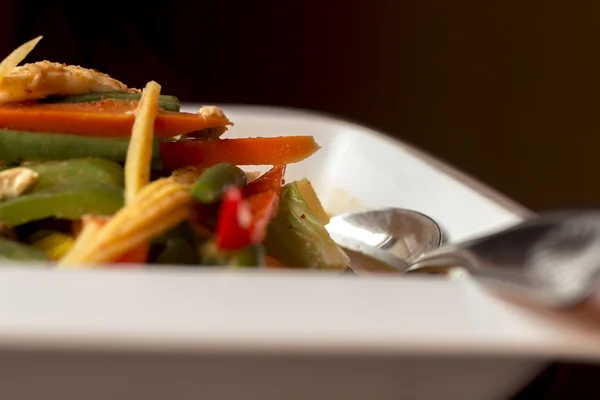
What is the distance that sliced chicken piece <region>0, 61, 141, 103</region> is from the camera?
0.96 metres

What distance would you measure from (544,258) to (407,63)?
260cm

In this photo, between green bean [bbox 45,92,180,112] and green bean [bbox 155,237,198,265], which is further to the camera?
green bean [bbox 45,92,180,112]

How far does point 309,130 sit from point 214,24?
1540mm

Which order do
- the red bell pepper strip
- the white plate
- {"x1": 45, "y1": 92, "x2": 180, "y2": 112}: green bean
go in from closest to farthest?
the white plate < the red bell pepper strip < {"x1": 45, "y1": 92, "x2": 180, "y2": 112}: green bean

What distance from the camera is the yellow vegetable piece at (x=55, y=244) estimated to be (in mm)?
789

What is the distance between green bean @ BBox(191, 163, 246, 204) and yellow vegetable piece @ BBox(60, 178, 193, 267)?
2 cm

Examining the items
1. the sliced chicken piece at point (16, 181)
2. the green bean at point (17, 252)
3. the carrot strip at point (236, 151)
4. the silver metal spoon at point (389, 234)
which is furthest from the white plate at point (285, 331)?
the silver metal spoon at point (389, 234)

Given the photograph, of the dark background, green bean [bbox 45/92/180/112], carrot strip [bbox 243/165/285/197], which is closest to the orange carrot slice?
carrot strip [bbox 243/165/285/197]

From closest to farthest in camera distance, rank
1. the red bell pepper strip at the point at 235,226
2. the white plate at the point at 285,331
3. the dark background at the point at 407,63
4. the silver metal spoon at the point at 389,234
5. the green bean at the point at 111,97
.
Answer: the white plate at the point at 285,331
the red bell pepper strip at the point at 235,226
the green bean at the point at 111,97
the silver metal spoon at the point at 389,234
the dark background at the point at 407,63

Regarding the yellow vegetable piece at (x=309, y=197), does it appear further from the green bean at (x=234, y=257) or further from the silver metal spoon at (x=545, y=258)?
the silver metal spoon at (x=545, y=258)

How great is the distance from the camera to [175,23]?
9.64ft

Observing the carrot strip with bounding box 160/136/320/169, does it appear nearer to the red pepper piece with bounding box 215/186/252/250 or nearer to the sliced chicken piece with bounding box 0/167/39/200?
the sliced chicken piece with bounding box 0/167/39/200

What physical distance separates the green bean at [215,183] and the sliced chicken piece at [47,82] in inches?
11.9

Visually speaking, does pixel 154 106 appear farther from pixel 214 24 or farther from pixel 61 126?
pixel 214 24
